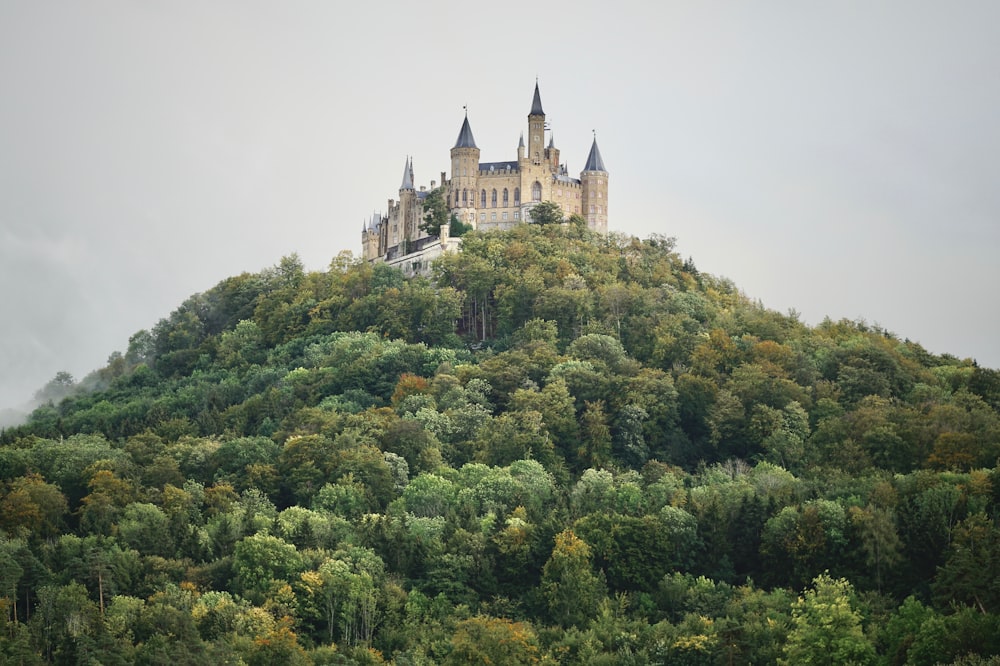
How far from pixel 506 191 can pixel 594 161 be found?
7.46m

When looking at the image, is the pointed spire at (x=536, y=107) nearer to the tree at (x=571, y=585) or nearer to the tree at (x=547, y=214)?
the tree at (x=547, y=214)

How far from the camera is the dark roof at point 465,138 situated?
123 m

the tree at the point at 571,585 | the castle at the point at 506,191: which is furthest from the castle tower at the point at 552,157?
the tree at the point at 571,585

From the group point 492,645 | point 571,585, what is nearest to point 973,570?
point 571,585

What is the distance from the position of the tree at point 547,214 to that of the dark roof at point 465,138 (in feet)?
26.6

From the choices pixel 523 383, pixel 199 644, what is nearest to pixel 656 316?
pixel 523 383

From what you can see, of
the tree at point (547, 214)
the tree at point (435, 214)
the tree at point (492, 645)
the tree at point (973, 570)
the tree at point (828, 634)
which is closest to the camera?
the tree at point (828, 634)

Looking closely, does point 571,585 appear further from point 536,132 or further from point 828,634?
point 536,132

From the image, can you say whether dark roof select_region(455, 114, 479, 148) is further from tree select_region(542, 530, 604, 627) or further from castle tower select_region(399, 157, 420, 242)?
tree select_region(542, 530, 604, 627)

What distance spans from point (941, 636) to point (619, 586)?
16011mm

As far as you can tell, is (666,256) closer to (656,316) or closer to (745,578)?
(656,316)

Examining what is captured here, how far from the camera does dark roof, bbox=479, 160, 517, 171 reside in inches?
4823

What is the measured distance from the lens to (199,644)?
64500mm

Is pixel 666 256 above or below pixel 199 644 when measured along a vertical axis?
above
